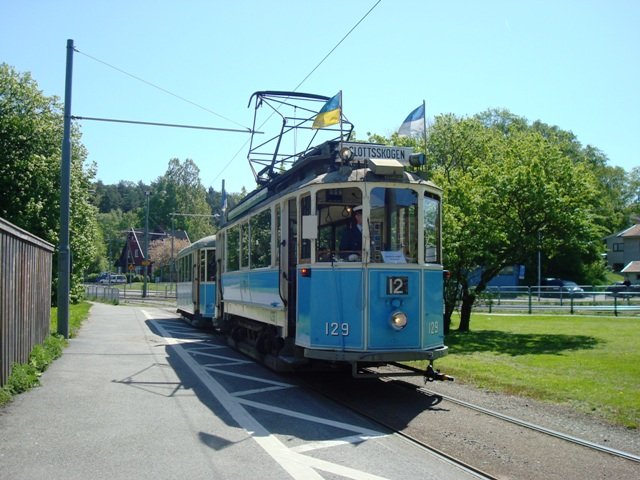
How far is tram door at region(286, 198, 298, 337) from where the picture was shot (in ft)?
32.6

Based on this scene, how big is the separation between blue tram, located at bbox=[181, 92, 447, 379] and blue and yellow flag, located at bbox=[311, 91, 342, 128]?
5.00ft

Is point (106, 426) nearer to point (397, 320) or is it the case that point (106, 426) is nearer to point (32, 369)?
point (32, 369)

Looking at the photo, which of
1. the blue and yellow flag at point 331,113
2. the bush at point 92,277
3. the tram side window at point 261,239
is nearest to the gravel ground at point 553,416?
the tram side window at point 261,239

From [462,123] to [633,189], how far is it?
202ft

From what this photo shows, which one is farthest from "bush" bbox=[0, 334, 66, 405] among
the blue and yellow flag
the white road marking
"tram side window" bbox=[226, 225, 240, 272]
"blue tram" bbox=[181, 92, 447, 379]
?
the blue and yellow flag

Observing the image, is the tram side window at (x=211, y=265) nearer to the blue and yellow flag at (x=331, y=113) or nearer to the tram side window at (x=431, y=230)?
the blue and yellow flag at (x=331, y=113)

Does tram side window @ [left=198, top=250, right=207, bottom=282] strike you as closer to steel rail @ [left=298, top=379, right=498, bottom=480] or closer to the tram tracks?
the tram tracks

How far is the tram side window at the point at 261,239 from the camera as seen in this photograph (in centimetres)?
1096

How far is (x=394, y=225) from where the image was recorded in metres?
8.99

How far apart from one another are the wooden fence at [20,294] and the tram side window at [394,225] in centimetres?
497

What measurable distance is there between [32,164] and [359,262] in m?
22.6

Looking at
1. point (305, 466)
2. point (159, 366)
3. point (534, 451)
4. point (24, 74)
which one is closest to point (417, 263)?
point (534, 451)

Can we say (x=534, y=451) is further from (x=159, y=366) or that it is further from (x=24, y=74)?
(x=24, y=74)

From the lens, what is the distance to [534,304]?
3189 cm
